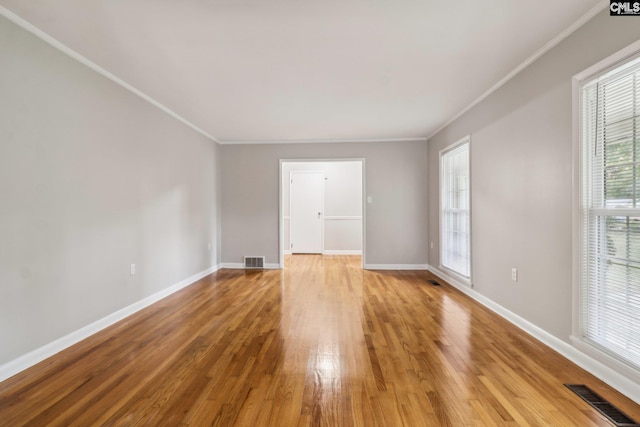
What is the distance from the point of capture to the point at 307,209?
23.7 ft

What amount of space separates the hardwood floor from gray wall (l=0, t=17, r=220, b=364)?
Answer: 33cm

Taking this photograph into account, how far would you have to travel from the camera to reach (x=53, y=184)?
217 cm

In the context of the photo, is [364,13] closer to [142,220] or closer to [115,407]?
[115,407]

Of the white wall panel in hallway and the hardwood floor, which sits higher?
the white wall panel in hallway

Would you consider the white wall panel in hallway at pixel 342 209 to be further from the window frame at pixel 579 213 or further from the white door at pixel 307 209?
the window frame at pixel 579 213

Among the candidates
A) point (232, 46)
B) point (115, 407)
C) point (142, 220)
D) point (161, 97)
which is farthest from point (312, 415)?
point (161, 97)

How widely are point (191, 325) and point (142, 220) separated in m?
1.35

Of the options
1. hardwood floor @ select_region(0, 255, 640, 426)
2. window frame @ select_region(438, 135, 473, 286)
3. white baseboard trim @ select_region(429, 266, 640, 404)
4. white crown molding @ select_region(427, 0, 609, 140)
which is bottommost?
hardwood floor @ select_region(0, 255, 640, 426)

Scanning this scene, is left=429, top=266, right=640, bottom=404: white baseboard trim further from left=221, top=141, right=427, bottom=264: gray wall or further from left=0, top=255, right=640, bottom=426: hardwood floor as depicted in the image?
left=221, top=141, right=427, bottom=264: gray wall

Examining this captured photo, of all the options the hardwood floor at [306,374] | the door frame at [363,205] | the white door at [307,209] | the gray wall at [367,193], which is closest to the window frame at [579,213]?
the hardwood floor at [306,374]

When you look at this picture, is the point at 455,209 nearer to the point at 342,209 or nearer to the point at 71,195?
the point at 342,209

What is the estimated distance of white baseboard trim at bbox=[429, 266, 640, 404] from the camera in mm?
1651

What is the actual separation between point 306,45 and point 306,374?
2417 millimetres

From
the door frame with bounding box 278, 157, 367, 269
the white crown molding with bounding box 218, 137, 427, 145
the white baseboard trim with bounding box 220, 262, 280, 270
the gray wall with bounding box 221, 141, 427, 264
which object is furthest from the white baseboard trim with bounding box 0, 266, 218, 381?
the white crown molding with bounding box 218, 137, 427, 145
